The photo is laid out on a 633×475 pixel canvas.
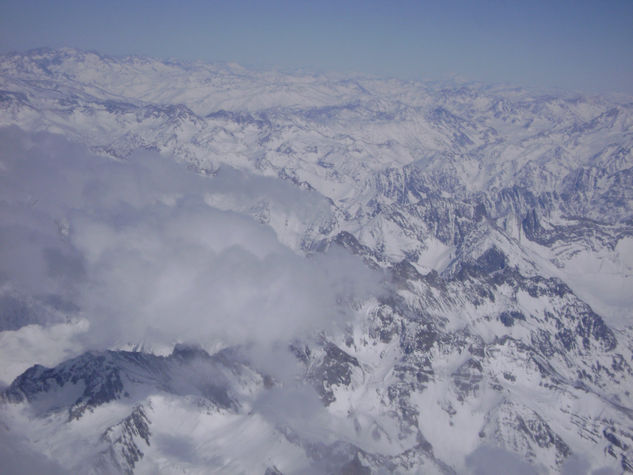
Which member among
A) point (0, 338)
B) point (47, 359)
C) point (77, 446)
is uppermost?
point (0, 338)

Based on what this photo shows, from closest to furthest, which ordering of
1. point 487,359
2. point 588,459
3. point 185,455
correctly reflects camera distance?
point 185,455, point 588,459, point 487,359

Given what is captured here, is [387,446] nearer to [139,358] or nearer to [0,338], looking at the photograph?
[139,358]

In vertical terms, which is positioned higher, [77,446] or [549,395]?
[77,446]

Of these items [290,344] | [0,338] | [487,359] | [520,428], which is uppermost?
[0,338]

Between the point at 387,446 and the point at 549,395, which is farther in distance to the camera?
the point at 549,395

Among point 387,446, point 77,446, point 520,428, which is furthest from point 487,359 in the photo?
point 77,446

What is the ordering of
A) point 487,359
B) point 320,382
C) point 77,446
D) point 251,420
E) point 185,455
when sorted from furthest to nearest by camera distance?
point 487,359, point 320,382, point 251,420, point 185,455, point 77,446

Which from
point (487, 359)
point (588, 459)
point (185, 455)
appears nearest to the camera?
point (185, 455)

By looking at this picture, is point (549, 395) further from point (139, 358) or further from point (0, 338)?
point (0, 338)

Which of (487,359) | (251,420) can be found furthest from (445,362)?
(251,420)
